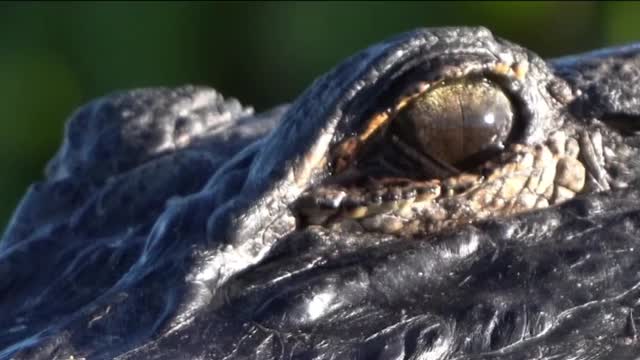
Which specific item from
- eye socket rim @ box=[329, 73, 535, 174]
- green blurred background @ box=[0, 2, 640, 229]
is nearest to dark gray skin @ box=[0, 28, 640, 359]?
eye socket rim @ box=[329, 73, 535, 174]

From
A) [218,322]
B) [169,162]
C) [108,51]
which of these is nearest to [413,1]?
[108,51]

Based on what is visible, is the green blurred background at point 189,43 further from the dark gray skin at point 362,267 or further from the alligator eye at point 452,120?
the alligator eye at point 452,120

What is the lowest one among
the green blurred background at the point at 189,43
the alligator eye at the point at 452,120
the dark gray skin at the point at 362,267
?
the green blurred background at the point at 189,43

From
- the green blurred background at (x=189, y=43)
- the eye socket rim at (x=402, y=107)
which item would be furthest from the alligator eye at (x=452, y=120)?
the green blurred background at (x=189, y=43)

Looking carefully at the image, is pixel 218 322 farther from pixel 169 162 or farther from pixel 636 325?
pixel 169 162

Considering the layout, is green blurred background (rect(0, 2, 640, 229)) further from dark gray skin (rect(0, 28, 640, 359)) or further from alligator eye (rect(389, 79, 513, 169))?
alligator eye (rect(389, 79, 513, 169))
